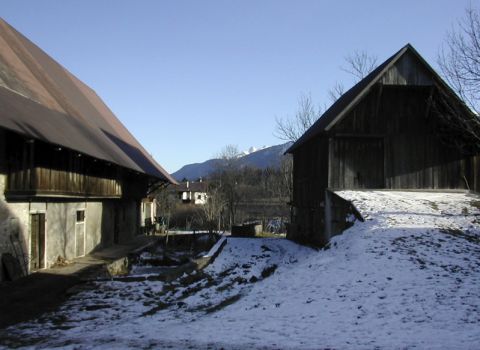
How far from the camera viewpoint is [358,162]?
2086 cm

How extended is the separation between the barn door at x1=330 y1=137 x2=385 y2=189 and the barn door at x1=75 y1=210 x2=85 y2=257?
35.1 ft

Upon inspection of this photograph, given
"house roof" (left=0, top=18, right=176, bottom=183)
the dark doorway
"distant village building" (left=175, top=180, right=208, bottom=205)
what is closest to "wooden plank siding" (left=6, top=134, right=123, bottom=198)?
"house roof" (left=0, top=18, right=176, bottom=183)

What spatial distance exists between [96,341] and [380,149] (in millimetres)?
15959

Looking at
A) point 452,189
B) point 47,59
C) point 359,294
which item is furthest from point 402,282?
point 47,59

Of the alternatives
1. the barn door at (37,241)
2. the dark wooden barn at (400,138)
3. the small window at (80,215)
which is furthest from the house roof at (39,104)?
the dark wooden barn at (400,138)

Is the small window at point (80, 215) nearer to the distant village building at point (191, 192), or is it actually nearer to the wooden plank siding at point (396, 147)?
the wooden plank siding at point (396, 147)

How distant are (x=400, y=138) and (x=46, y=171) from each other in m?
14.3

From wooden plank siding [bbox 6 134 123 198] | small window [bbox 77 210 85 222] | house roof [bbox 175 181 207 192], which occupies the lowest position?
small window [bbox 77 210 85 222]

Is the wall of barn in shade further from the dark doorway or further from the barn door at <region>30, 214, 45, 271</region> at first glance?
the dark doorway

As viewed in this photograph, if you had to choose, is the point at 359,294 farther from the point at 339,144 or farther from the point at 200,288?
the point at 339,144

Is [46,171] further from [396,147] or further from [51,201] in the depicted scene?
[396,147]

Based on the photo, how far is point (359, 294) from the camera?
→ 10.1 m

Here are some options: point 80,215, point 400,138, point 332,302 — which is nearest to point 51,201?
point 80,215

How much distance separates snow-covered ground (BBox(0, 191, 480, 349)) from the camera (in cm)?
774
